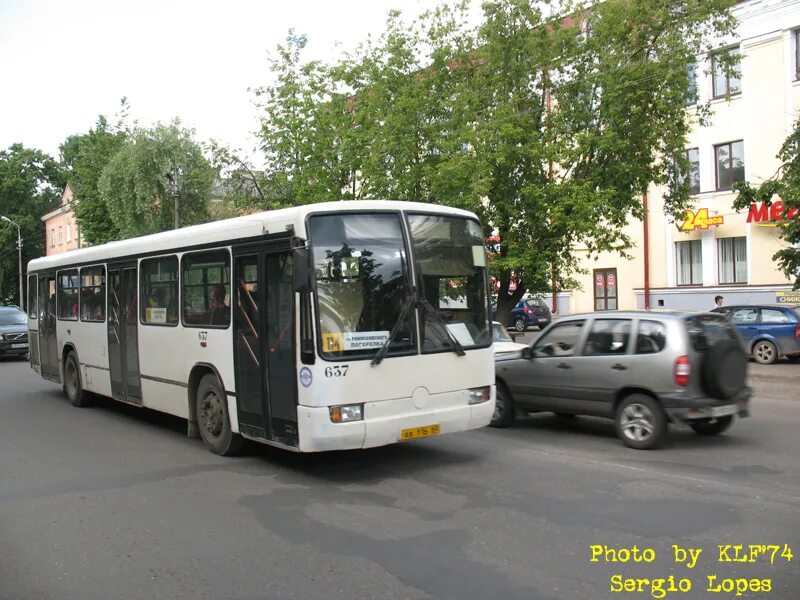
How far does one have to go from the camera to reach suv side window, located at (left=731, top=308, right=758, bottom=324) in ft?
63.7

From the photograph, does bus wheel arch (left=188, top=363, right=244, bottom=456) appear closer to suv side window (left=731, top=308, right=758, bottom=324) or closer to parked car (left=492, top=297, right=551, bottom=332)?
suv side window (left=731, top=308, right=758, bottom=324)

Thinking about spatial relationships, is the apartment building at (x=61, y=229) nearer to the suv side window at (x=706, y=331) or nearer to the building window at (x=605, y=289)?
the building window at (x=605, y=289)

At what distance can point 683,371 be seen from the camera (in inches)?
319

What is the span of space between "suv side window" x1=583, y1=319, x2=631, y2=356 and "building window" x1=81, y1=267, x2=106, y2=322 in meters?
7.61

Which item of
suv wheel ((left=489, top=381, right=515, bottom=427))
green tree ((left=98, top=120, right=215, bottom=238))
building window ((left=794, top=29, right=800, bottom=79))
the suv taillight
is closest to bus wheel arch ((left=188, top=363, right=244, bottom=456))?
suv wheel ((left=489, top=381, right=515, bottom=427))

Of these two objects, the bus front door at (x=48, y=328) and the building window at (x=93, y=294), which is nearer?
the building window at (x=93, y=294)

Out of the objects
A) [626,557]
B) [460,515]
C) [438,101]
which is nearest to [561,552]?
[626,557]

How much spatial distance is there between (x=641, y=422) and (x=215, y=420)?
5001mm

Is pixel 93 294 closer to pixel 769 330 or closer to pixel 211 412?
pixel 211 412

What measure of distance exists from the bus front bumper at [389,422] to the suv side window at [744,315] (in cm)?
1426

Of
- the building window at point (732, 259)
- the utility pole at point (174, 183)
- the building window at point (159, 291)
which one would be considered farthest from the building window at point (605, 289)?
the building window at point (159, 291)

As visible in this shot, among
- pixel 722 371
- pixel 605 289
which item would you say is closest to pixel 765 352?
pixel 722 371

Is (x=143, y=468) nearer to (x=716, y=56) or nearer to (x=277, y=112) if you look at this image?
(x=277, y=112)

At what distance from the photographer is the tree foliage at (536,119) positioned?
59.5ft
